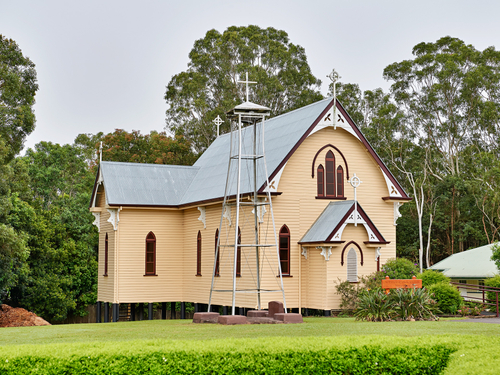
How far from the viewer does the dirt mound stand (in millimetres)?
40719

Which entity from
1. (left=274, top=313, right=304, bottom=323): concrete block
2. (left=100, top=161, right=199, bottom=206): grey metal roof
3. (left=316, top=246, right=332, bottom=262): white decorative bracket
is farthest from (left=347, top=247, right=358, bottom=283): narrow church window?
(left=100, top=161, right=199, bottom=206): grey metal roof

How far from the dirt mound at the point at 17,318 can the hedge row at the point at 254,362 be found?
92.4 ft

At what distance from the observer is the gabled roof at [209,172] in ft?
99.0

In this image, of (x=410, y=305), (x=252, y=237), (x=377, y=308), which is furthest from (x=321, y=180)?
(x=410, y=305)

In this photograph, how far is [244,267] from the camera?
99.3ft

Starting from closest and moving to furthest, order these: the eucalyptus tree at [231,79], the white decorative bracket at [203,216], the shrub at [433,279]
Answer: the shrub at [433,279] → the white decorative bracket at [203,216] → the eucalyptus tree at [231,79]

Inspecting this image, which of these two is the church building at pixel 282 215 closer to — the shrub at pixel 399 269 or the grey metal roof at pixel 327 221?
the grey metal roof at pixel 327 221

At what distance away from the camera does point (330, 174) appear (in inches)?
1226

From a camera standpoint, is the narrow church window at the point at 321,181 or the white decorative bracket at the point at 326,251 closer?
the white decorative bracket at the point at 326,251

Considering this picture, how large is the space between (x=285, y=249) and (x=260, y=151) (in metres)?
5.34

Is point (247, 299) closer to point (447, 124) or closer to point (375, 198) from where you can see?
point (375, 198)

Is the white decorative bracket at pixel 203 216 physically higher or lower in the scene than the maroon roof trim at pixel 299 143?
lower

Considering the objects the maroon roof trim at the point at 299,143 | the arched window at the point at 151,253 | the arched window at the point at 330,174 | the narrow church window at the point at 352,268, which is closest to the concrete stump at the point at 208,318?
the maroon roof trim at the point at 299,143

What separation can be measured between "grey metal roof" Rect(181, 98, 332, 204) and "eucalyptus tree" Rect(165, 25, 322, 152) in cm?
2207
